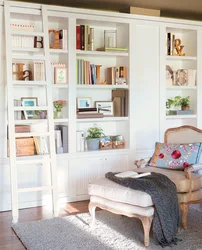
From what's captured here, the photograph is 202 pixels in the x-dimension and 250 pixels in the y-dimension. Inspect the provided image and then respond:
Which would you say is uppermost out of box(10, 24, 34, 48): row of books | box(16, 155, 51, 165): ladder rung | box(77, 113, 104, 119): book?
box(10, 24, 34, 48): row of books

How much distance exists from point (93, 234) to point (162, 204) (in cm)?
74

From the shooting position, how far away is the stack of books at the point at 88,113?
5164 millimetres

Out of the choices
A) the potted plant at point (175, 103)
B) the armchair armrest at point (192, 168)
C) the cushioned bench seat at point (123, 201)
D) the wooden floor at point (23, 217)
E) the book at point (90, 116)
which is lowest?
the wooden floor at point (23, 217)

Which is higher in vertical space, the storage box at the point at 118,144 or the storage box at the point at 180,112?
the storage box at the point at 180,112

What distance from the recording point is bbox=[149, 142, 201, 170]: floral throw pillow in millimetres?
4445

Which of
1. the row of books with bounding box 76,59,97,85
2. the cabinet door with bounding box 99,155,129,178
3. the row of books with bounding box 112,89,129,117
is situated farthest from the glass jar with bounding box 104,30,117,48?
the cabinet door with bounding box 99,155,129,178

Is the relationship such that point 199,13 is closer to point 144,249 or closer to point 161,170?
point 161,170

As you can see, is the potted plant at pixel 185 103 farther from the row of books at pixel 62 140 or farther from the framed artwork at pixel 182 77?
the row of books at pixel 62 140

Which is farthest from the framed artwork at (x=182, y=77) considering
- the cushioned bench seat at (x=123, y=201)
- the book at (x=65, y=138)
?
the cushioned bench seat at (x=123, y=201)

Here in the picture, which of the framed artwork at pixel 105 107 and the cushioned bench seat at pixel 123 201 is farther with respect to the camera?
the framed artwork at pixel 105 107

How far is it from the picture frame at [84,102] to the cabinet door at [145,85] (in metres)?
0.56

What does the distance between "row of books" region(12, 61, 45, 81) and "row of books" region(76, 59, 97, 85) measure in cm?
48

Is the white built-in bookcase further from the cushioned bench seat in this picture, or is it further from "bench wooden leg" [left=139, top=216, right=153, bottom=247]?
"bench wooden leg" [left=139, top=216, right=153, bottom=247]

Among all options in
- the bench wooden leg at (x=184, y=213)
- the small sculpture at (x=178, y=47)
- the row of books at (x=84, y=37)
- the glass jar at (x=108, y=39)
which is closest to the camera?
the bench wooden leg at (x=184, y=213)
